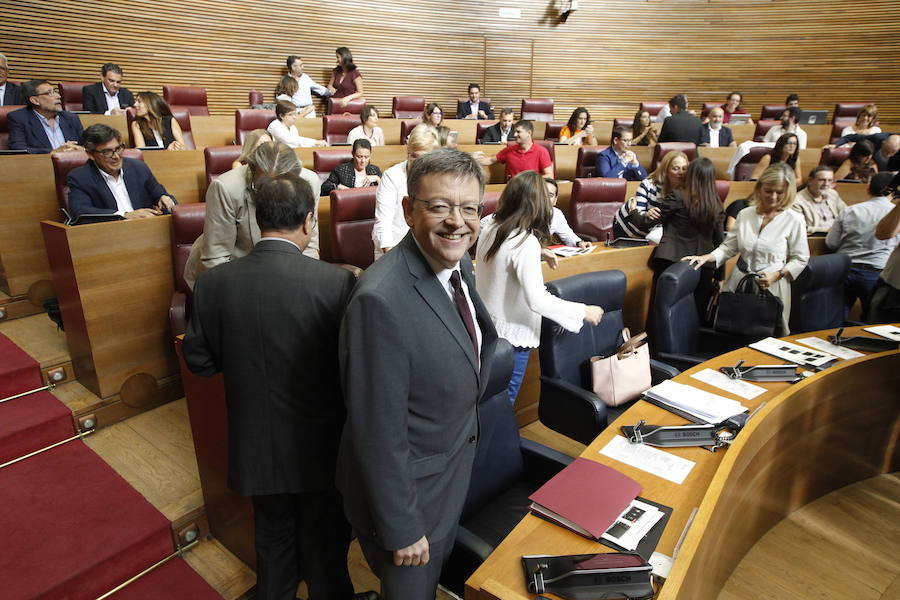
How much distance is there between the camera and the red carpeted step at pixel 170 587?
4.83ft

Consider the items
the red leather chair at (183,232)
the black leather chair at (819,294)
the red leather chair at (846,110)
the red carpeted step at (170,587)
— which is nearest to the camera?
the red carpeted step at (170,587)

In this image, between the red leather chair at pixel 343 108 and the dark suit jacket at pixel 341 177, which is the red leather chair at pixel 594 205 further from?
the red leather chair at pixel 343 108

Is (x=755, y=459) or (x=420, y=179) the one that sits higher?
(x=420, y=179)

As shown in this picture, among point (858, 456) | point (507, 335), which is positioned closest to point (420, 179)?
point (507, 335)

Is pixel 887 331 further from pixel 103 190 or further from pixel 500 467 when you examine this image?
pixel 103 190

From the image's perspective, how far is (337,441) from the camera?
48.1 inches

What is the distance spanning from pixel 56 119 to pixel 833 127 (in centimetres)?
778

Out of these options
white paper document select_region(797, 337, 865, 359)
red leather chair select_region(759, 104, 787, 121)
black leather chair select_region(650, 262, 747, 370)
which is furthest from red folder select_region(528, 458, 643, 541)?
red leather chair select_region(759, 104, 787, 121)

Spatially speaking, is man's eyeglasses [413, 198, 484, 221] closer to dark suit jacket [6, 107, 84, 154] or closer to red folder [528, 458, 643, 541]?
red folder [528, 458, 643, 541]

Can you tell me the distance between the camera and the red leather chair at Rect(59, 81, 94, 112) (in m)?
5.04

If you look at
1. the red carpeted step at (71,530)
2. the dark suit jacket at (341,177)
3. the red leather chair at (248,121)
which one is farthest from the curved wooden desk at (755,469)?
the red leather chair at (248,121)

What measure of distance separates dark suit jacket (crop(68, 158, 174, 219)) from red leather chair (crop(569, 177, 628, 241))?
2.45 m

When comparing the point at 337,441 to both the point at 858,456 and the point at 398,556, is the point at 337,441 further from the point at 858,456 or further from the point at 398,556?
the point at 858,456

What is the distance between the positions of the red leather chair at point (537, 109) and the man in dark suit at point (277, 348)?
6.75 m
